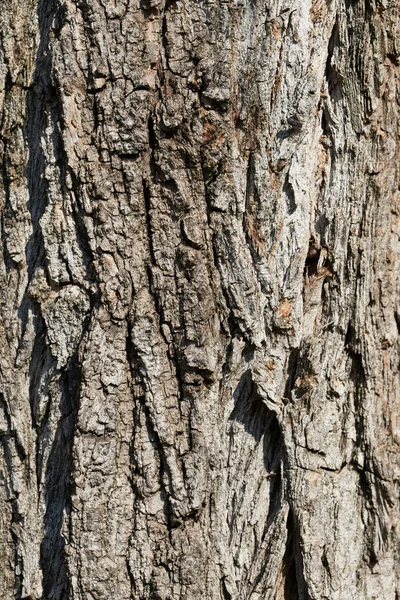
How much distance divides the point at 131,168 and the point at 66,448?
0.79 meters

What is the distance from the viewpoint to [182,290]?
1.80 metres

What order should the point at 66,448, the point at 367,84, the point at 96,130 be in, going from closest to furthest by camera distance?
the point at 96,130 → the point at 66,448 → the point at 367,84

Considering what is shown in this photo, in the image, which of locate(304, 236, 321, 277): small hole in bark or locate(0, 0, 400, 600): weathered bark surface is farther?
locate(304, 236, 321, 277): small hole in bark

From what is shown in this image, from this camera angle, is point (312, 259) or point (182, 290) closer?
Result: point (182, 290)

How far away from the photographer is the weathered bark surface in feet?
5.79

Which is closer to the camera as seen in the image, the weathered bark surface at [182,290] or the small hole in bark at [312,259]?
the weathered bark surface at [182,290]

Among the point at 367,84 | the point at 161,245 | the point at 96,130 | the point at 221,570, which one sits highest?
the point at 367,84

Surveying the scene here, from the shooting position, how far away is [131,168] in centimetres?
177

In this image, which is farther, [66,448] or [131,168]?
[66,448]

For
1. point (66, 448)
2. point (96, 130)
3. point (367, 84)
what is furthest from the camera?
point (367, 84)

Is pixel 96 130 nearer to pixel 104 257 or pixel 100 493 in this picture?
pixel 104 257

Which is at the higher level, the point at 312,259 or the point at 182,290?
the point at 312,259

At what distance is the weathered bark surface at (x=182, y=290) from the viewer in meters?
1.77

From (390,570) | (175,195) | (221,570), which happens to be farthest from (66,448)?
(390,570)
